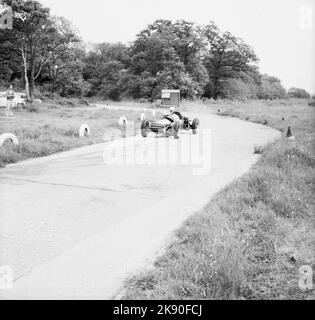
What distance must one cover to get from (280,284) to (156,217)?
2522 mm

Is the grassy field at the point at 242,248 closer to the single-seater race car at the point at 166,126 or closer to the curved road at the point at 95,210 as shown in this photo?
the curved road at the point at 95,210

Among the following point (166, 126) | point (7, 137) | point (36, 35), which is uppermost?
point (36, 35)

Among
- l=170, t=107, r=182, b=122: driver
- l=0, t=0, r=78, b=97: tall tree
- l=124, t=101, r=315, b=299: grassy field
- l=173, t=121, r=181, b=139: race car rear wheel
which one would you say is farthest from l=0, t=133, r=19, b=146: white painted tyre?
l=0, t=0, r=78, b=97: tall tree

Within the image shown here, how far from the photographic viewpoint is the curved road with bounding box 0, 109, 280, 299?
4.23 metres

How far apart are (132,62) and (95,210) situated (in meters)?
63.5

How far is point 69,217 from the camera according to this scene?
6102 millimetres

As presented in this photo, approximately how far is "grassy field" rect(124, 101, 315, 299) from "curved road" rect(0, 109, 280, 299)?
36 centimetres

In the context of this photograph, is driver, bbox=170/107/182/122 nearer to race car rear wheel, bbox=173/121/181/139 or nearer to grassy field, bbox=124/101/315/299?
race car rear wheel, bbox=173/121/181/139

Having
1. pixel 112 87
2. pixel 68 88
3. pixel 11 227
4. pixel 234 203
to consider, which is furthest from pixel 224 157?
pixel 112 87

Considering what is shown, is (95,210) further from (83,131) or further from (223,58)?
(223,58)

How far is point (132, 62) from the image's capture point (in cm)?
6731

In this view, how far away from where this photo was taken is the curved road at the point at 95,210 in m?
4.23

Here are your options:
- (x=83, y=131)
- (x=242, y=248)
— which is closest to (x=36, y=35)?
(x=83, y=131)
